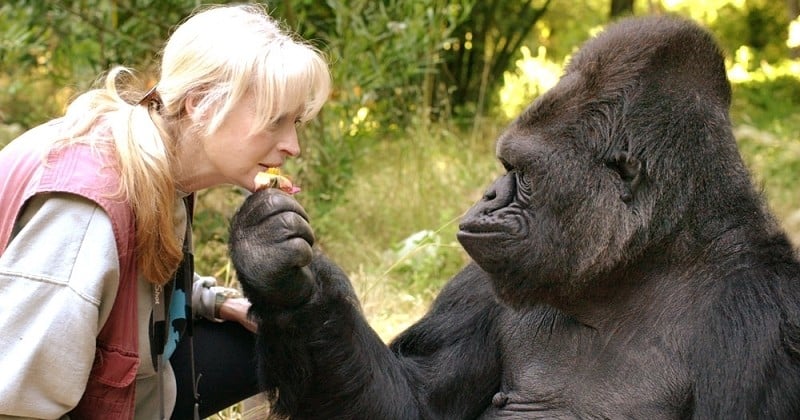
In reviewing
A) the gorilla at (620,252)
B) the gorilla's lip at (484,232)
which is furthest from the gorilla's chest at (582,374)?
the gorilla's lip at (484,232)

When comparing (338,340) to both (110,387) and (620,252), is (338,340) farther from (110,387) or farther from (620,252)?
(620,252)

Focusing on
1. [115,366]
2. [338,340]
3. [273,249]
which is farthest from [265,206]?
[115,366]

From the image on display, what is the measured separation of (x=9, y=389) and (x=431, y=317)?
4.43 feet

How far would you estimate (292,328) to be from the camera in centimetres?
301

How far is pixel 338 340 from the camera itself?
10.0 ft

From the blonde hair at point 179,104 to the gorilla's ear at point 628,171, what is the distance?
85cm

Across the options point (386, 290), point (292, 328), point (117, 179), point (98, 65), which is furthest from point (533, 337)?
point (98, 65)

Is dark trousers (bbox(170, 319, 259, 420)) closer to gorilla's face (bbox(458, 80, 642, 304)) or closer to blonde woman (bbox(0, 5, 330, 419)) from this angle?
blonde woman (bbox(0, 5, 330, 419))

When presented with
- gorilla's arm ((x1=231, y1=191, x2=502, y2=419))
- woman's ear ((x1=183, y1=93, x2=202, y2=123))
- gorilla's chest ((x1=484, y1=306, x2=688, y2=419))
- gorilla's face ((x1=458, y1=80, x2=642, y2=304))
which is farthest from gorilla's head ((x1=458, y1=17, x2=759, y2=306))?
woman's ear ((x1=183, y1=93, x2=202, y2=123))

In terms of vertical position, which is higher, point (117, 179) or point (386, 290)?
point (117, 179)

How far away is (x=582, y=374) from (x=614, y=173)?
A: 57 centimetres

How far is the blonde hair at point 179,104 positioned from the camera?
2693mm

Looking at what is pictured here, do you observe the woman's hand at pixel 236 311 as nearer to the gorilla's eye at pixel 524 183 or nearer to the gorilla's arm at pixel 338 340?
the gorilla's arm at pixel 338 340

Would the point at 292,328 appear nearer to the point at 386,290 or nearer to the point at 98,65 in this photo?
the point at 386,290
